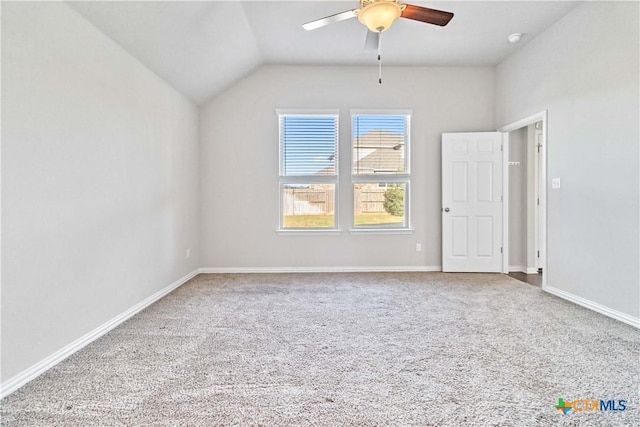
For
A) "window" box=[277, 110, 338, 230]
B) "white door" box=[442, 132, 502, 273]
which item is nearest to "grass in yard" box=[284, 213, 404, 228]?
"window" box=[277, 110, 338, 230]

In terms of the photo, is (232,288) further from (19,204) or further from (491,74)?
(491,74)

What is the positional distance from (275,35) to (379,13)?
1.77 metres

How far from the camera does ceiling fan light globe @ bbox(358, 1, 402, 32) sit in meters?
2.14

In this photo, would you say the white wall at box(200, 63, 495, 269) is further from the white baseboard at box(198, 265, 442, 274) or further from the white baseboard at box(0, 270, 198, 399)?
the white baseboard at box(0, 270, 198, 399)

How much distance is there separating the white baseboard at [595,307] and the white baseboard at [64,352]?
429 centimetres

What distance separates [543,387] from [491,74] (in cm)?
432

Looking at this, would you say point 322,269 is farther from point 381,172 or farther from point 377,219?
point 381,172

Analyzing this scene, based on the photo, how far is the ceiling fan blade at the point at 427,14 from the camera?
86.6 inches

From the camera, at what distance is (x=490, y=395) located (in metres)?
1.55

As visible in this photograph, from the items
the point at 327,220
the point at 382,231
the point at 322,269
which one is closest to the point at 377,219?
the point at 382,231

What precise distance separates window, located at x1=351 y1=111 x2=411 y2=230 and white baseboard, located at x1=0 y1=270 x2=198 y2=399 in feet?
9.53

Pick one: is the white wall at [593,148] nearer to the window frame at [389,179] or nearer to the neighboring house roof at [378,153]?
the window frame at [389,179]

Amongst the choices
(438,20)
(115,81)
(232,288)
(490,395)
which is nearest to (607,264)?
(490,395)

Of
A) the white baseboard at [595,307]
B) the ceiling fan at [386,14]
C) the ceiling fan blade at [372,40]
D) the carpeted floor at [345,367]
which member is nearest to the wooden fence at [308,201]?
the carpeted floor at [345,367]
